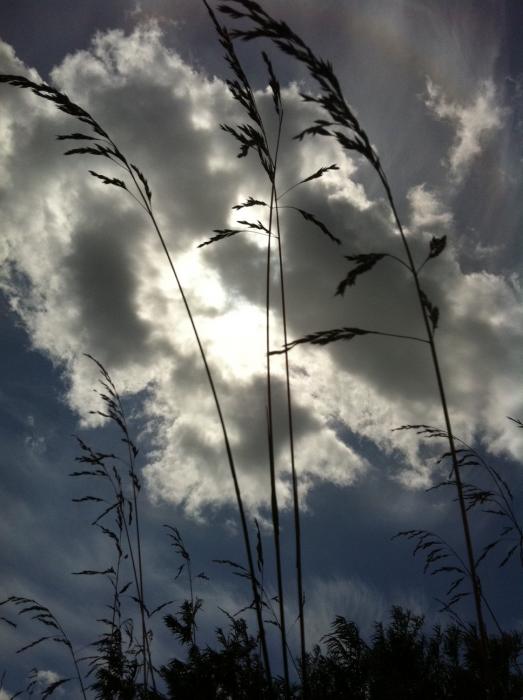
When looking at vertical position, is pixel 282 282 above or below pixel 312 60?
below

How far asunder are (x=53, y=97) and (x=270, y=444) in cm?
180

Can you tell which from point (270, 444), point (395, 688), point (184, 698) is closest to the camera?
point (270, 444)

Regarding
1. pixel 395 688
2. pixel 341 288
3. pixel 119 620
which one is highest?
pixel 341 288

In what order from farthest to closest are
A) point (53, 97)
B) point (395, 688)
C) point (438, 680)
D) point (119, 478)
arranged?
point (438, 680), point (395, 688), point (119, 478), point (53, 97)

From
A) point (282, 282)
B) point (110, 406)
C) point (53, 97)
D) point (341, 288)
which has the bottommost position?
point (341, 288)

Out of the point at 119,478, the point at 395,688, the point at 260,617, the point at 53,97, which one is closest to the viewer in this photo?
the point at 260,617

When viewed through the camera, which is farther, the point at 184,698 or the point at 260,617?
the point at 184,698

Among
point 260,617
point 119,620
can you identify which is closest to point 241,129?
point 260,617

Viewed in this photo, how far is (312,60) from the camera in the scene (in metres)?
1.56

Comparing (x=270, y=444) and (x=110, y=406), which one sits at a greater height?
(x=110, y=406)

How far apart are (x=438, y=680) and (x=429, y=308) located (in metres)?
20.8

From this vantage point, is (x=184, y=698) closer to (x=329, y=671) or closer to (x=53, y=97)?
(x=329, y=671)

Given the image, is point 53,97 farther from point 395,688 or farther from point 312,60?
point 395,688

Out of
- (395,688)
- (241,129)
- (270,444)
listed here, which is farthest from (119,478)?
(395,688)
